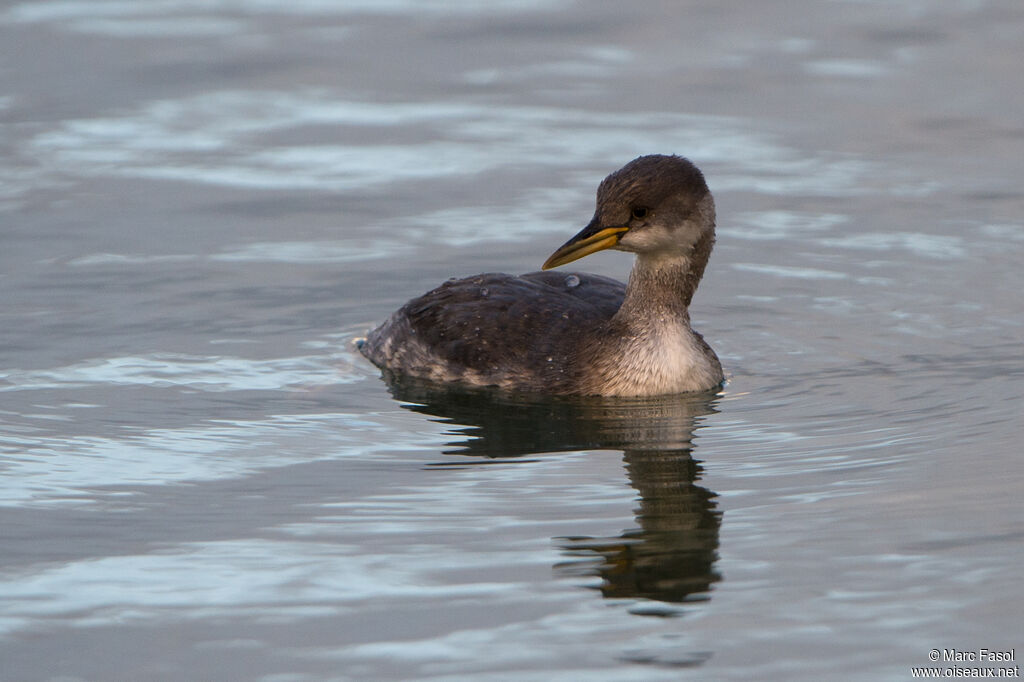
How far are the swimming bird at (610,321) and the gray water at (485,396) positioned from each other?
287 millimetres

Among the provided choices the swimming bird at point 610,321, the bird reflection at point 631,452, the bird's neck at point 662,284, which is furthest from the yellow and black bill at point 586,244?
the bird reflection at point 631,452

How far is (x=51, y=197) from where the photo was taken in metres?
15.2

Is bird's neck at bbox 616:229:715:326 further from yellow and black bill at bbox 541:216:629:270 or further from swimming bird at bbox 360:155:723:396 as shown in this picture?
yellow and black bill at bbox 541:216:629:270

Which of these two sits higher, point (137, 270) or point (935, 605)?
point (137, 270)

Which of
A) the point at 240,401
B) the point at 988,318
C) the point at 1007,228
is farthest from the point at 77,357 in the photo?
the point at 1007,228

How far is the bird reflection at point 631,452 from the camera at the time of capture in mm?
8109

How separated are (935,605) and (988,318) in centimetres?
524

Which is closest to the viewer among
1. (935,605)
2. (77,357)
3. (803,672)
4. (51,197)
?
(803,672)

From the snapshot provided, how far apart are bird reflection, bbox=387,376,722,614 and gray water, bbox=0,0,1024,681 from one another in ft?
0.11

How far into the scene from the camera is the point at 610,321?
37.5ft

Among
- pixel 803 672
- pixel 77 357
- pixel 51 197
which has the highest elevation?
pixel 51 197

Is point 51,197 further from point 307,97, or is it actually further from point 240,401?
point 240,401

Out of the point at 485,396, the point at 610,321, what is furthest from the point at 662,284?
the point at 485,396

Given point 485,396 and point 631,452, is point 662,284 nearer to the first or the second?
point 485,396
